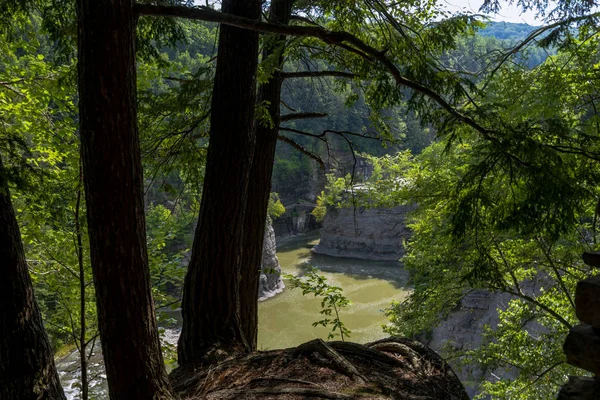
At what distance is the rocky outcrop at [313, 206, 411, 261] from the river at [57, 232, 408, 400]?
64cm

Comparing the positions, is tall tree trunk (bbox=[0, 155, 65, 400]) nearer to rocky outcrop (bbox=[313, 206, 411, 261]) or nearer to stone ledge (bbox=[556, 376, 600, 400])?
stone ledge (bbox=[556, 376, 600, 400])

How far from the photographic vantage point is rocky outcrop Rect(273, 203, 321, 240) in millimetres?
34406

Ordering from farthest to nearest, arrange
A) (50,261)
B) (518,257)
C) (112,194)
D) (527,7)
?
(518,257) < (50,261) < (527,7) < (112,194)

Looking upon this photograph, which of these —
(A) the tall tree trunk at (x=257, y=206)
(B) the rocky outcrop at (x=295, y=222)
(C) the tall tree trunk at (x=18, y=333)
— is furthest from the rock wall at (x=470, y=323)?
(B) the rocky outcrop at (x=295, y=222)

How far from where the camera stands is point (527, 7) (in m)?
5.36

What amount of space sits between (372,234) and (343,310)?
366 inches

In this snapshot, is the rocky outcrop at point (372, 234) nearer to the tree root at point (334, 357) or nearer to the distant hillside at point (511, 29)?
the distant hillside at point (511, 29)

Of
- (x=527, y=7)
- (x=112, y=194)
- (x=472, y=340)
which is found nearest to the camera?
(x=112, y=194)

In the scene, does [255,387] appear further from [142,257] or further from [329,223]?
[329,223]

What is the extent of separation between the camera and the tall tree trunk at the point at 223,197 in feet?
9.94

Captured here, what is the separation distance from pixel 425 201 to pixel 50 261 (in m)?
5.18

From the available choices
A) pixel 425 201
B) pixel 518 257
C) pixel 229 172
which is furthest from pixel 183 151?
pixel 518 257

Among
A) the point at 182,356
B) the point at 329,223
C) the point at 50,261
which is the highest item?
the point at 182,356

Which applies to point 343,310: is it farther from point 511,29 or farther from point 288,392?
point 511,29
